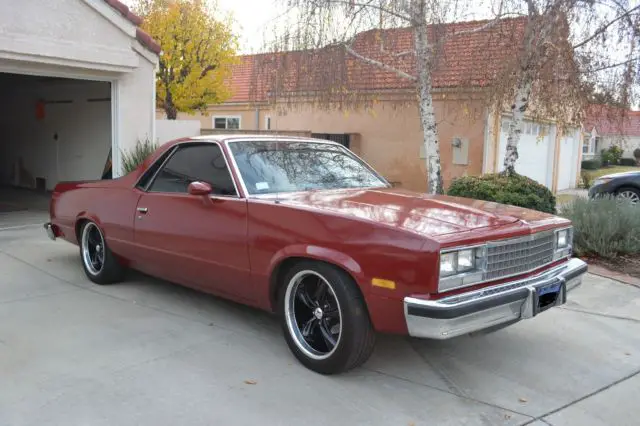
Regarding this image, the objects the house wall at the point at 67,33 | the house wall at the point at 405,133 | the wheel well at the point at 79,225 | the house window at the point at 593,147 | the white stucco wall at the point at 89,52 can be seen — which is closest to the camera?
the wheel well at the point at 79,225

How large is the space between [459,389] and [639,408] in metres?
1.10

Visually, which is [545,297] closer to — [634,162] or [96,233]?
[96,233]

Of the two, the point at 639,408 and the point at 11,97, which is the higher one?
the point at 11,97

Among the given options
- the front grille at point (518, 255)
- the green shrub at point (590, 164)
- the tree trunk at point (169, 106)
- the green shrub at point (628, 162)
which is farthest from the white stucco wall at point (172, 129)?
the green shrub at point (628, 162)

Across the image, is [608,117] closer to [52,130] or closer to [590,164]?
[52,130]

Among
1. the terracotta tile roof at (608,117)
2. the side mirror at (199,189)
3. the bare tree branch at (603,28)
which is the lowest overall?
the side mirror at (199,189)

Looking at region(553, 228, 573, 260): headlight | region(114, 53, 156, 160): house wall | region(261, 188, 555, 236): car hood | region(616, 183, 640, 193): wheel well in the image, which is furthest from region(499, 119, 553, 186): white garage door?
region(261, 188, 555, 236): car hood

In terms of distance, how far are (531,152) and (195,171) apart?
14294 millimetres

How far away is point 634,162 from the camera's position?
3934 centimetres

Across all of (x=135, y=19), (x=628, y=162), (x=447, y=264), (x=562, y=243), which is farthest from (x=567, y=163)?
(x=628, y=162)

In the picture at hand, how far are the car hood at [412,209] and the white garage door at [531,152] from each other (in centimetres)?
1116

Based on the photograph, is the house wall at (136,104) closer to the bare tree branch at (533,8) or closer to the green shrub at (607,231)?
the bare tree branch at (533,8)

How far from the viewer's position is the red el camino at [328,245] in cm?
351

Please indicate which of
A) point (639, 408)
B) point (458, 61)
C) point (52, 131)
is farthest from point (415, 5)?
point (52, 131)
